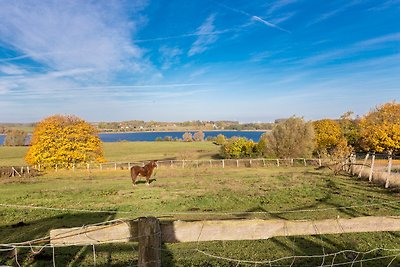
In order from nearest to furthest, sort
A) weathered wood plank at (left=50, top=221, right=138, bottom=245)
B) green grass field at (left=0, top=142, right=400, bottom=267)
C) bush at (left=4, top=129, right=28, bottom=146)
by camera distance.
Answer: weathered wood plank at (left=50, top=221, right=138, bottom=245) < green grass field at (left=0, top=142, right=400, bottom=267) < bush at (left=4, top=129, right=28, bottom=146)

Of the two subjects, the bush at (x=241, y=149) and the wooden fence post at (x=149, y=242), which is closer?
the wooden fence post at (x=149, y=242)

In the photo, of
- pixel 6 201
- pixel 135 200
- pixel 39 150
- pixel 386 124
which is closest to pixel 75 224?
pixel 135 200

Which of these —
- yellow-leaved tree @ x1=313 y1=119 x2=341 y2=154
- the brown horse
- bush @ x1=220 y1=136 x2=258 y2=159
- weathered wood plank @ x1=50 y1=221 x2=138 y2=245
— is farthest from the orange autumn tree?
yellow-leaved tree @ x1=313 y1=119 x2=341 y2=154

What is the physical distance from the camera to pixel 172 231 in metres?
4.03

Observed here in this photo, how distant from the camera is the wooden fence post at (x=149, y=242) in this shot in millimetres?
3635

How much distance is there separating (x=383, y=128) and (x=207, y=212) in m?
50.9

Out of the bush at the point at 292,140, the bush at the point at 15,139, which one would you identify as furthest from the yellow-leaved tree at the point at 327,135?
the bush at the point at 15,139

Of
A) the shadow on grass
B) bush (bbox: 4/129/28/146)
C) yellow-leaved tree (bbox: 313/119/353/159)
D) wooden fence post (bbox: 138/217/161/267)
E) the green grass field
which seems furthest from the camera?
bush (bbox: 4/129/28/146)

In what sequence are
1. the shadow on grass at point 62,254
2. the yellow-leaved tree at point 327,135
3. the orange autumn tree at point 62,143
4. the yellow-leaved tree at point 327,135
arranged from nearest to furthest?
1. the shadow on grass at point 62,254
2. the orange autumn tree at point 62,143
3. the yellow-leaved tree at point 327,135
4. the yellow-leaved tree at point 327,135

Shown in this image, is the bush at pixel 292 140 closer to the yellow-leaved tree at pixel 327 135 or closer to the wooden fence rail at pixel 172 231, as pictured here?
the yellow-leaved tree at pixel 327 135

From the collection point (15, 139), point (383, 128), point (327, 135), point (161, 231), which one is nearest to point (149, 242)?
point (161, 231)

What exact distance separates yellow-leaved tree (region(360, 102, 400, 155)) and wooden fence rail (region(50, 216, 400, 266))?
2140 inches

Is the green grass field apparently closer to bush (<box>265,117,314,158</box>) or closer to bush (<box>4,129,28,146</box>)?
bush (<box>265,117,314,158</box>)

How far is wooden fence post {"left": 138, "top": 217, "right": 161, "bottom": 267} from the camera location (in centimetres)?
363
